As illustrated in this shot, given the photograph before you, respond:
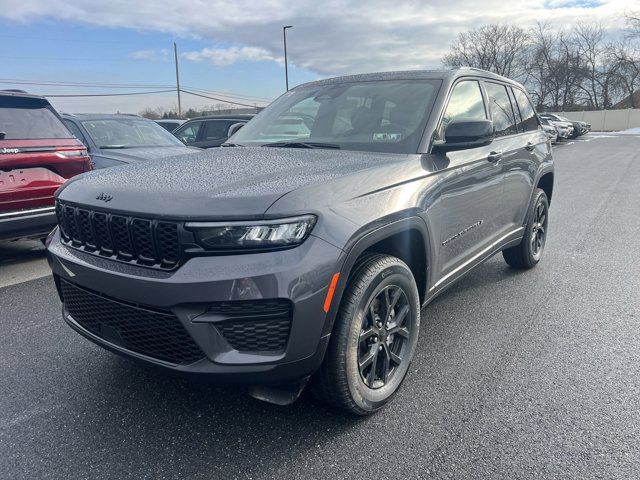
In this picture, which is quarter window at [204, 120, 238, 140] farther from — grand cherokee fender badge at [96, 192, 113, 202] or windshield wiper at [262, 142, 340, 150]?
grand cherokee fender badge at [96, 192, 113, 202]

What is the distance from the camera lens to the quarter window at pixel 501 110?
4070 mm

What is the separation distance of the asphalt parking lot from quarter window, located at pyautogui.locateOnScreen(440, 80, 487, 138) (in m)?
1.53

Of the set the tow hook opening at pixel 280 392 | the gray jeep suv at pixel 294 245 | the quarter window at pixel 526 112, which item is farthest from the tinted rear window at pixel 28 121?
the quarter window at pixel 526 112

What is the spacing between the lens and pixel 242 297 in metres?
2.03

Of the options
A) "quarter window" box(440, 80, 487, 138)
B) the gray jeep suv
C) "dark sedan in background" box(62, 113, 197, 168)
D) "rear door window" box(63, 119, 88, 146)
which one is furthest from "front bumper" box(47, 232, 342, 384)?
"rear door window" box(63, 119, 88, 146)

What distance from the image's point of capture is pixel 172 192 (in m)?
2.24

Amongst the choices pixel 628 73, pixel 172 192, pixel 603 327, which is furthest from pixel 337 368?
pixel 628 73

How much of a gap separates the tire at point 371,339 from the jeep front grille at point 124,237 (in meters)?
0.83

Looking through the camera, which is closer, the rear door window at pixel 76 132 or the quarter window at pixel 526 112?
the quarter window at pixel 526 112

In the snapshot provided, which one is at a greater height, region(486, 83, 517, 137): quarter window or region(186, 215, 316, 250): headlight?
region(486, 83, 517, 137): quarter window

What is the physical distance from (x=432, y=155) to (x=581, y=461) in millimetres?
1766

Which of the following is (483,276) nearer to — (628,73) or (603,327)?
(603,327)

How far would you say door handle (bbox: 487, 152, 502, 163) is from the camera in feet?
12.1

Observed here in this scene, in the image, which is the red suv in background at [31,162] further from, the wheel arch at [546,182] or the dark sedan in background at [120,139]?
the wheel arch at [546,182]
